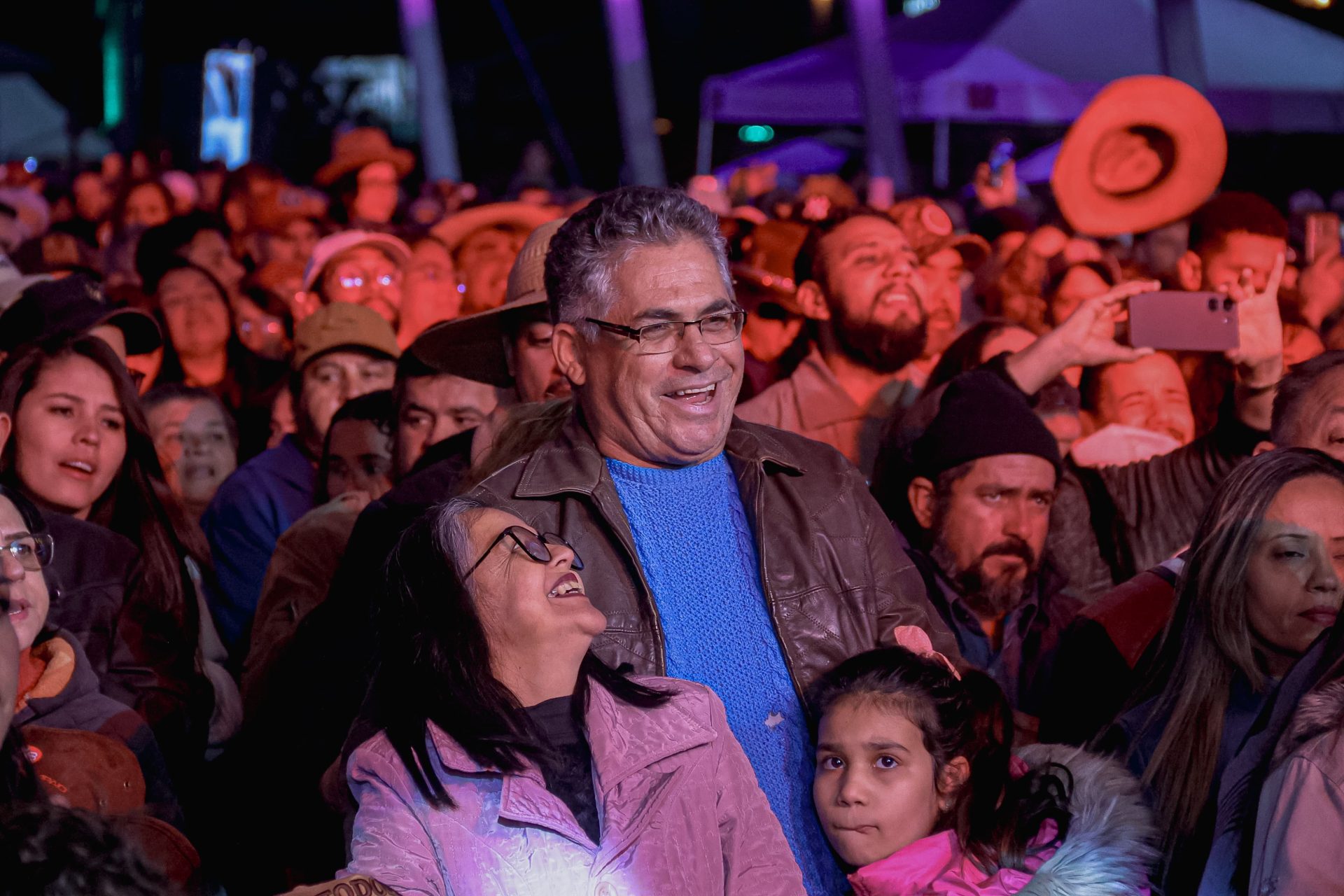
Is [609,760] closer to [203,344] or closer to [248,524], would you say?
[248,524]

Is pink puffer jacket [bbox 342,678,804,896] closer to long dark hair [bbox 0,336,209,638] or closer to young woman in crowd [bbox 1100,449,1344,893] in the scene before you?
young woman in crowd [bbox 1100,449,1344,893]

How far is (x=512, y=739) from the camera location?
7.41 ft

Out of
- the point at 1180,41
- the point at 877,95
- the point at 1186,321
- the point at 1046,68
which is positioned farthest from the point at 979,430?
the point at 1046,68

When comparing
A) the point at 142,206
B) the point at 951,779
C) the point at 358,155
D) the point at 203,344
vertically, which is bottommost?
the point at 951,779

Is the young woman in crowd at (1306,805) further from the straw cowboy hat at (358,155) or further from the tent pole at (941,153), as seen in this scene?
the tent pole at (941,153)

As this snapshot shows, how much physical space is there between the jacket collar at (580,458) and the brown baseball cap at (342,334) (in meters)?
2.76

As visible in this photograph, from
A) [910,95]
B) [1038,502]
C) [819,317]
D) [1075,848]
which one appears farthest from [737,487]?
[910,95]

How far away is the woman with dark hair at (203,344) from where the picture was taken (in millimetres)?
6254

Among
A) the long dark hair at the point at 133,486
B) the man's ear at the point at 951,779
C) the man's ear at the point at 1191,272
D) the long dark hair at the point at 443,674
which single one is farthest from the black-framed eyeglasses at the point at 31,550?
the man's ear at the point at 1191,272

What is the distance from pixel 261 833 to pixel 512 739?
103 cm

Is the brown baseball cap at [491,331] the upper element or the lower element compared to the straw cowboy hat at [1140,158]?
lower

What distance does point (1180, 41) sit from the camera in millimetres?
11766

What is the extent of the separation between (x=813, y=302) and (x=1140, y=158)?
1.43 m

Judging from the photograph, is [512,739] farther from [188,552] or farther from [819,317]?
[819,317]
